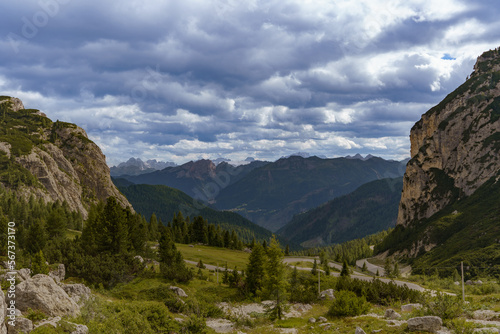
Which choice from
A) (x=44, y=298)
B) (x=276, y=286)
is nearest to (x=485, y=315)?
(x=276, y=286)

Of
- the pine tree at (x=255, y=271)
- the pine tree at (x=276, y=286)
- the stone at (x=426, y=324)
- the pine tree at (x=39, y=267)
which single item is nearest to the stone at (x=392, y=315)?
the stone at (x=426, y=324)

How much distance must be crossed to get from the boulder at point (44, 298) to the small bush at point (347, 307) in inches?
1126

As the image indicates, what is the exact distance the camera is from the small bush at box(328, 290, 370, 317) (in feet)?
124

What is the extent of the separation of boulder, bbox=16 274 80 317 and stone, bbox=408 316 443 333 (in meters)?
26.5

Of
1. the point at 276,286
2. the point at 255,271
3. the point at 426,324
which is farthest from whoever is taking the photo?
the point at 255,271

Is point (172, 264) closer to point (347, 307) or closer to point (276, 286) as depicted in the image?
point (276, 286)

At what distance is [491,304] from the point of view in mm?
32250

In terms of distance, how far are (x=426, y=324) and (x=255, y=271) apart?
34077mm

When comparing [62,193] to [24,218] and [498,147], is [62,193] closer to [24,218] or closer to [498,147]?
[24,218]

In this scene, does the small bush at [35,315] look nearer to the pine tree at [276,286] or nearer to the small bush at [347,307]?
the pine tree at [276,286]

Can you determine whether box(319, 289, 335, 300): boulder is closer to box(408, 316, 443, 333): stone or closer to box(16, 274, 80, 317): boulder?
box(408, 316, 443, 333): stone

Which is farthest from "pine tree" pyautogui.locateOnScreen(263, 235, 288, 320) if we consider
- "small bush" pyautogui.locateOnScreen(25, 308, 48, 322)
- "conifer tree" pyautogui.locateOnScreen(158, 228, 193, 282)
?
"small bush" pyautogui.locateOnScreen(25, 308, 48, 322)

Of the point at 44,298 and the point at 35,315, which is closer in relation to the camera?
the point at 35,315

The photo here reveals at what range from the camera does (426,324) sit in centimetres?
2417
